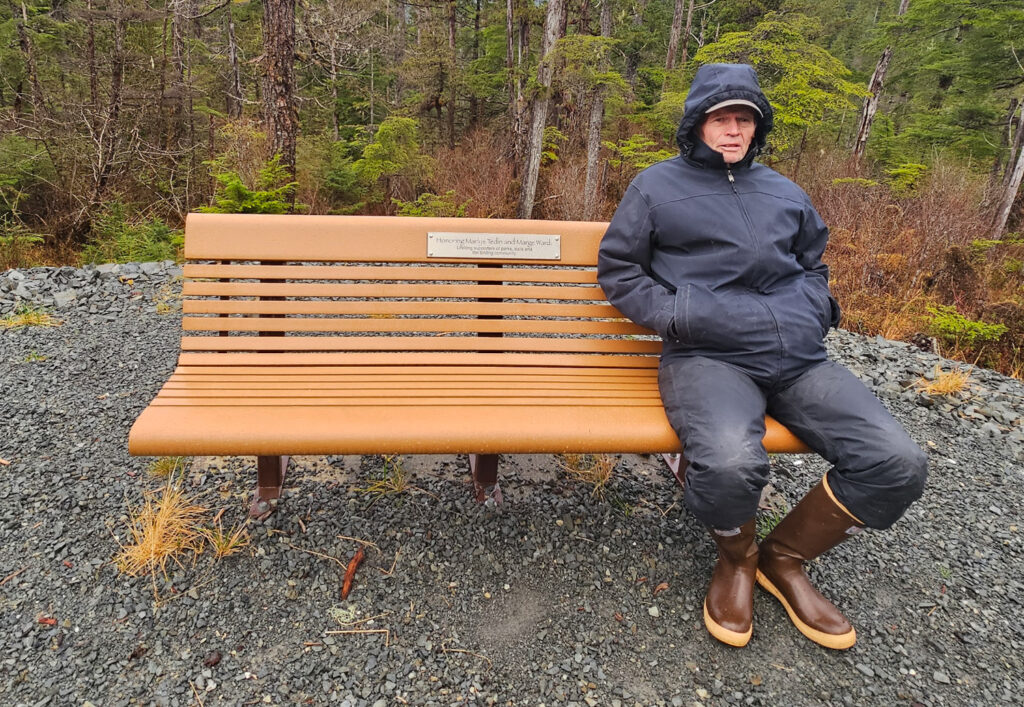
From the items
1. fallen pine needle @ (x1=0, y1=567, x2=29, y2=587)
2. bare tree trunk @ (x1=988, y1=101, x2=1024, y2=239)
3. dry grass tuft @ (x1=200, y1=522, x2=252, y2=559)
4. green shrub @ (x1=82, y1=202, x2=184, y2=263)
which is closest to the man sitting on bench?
dry grass tuft @ (x1=200, y1=522, x2=252, y2=559)

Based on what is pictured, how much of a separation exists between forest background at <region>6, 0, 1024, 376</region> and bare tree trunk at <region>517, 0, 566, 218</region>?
0.12ft

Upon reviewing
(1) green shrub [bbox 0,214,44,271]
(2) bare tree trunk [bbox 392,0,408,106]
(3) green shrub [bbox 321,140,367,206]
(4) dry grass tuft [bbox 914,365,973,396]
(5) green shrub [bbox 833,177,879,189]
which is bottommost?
(1) green shrub [bbox 0,214,44,271]

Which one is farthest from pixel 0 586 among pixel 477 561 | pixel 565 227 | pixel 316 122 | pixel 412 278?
pixel 316 122

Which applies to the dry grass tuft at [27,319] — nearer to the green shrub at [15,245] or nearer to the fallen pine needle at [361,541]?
the green shrub at [15,245]

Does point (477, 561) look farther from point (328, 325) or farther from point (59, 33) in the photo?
point (59, 33)

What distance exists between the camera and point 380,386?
230 centimetres

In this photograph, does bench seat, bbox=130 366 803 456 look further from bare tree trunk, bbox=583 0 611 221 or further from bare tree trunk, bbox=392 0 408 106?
bare tree trunk, bbox=392 0 408 106

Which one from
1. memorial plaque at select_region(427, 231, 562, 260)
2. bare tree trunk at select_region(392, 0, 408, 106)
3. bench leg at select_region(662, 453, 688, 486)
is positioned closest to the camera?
memorial plaque at select_region(427, 231, 562, 260)

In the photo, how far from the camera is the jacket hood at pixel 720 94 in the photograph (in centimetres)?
223

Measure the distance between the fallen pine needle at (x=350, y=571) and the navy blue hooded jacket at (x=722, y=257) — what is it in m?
1.42

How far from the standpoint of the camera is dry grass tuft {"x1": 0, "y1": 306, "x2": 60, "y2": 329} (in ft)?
13.4

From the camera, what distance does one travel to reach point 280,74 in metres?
6.62

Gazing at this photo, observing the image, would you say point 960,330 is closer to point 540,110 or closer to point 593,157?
point 540,110

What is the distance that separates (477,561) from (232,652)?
882 millimetres
